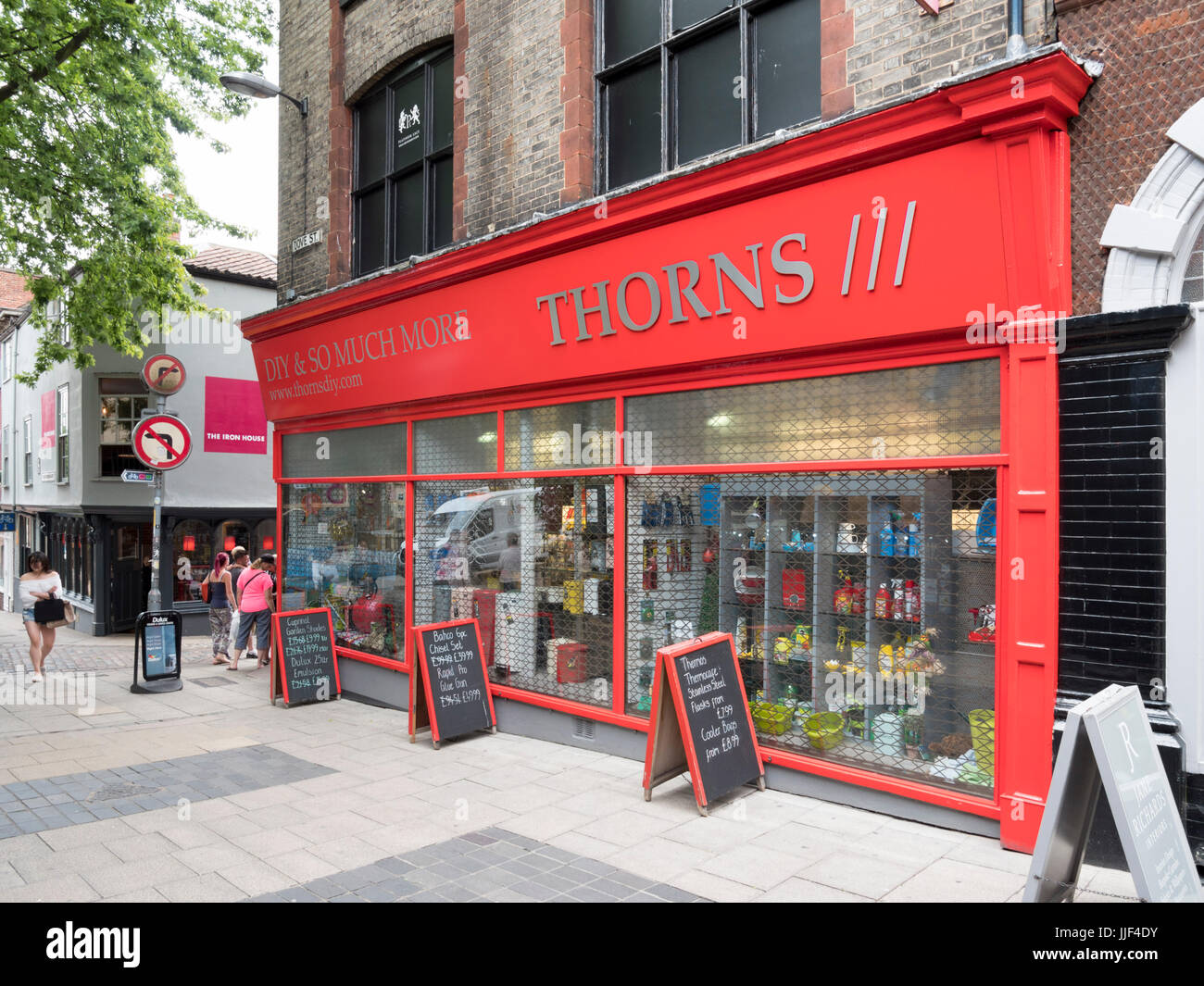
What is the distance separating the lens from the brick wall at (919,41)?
16.0 feet

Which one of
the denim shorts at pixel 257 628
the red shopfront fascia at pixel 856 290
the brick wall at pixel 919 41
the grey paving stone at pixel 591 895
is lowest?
the grey paving stone at pixel 591 895

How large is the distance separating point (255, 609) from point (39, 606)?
8.77 ft

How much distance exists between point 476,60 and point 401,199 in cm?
202

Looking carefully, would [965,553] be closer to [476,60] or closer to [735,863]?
[735,863]

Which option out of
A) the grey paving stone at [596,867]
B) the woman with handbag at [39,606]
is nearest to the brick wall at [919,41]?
the grey paving stone at [596,867]

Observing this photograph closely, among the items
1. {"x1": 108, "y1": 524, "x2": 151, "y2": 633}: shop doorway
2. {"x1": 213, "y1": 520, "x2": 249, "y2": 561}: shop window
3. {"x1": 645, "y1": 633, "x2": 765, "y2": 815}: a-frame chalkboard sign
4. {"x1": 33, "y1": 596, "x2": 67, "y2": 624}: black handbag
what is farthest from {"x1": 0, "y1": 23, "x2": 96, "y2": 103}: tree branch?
{"x1": 108, "y1": 524, "x2": 151, "y2": 633}: shop doorway

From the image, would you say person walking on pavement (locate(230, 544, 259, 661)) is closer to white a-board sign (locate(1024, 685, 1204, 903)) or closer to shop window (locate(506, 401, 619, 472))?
shop window (locate(506, 401, 619, 472))

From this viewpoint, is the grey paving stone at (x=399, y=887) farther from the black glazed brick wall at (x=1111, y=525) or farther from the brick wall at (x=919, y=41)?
the brick wall at (x=919, y=41)

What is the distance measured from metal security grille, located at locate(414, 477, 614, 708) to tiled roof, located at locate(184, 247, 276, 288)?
37.4 feet

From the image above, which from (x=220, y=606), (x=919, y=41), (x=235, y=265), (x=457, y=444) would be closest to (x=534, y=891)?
(x=457, y=444)

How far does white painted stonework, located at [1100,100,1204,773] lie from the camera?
4.30 m

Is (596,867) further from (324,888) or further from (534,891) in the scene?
(324,888)

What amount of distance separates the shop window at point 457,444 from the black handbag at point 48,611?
594cm

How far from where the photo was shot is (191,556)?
1797 cm
